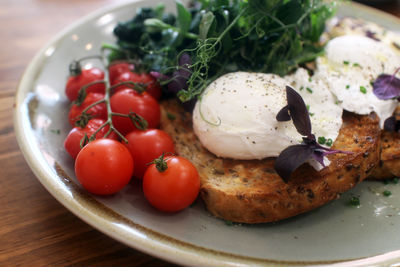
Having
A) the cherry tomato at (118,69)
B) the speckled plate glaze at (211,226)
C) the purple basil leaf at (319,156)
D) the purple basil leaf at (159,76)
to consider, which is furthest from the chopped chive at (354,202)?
the cherry tomato at (118,69)

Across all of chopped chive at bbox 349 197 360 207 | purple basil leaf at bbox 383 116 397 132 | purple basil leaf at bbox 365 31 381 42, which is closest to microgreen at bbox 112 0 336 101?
purple basil leaf at bbox 365 31 381 42

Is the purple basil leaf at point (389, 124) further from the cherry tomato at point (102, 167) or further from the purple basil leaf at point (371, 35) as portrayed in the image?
the cherry tomato at point (102, 167)

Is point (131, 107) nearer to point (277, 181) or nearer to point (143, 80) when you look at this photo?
point (143, 80)

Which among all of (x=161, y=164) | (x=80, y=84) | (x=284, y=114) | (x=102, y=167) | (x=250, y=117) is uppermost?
(x=284, y=114)

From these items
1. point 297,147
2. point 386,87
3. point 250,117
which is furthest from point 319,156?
point 386,87

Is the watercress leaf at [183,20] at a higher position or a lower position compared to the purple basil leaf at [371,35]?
lower
